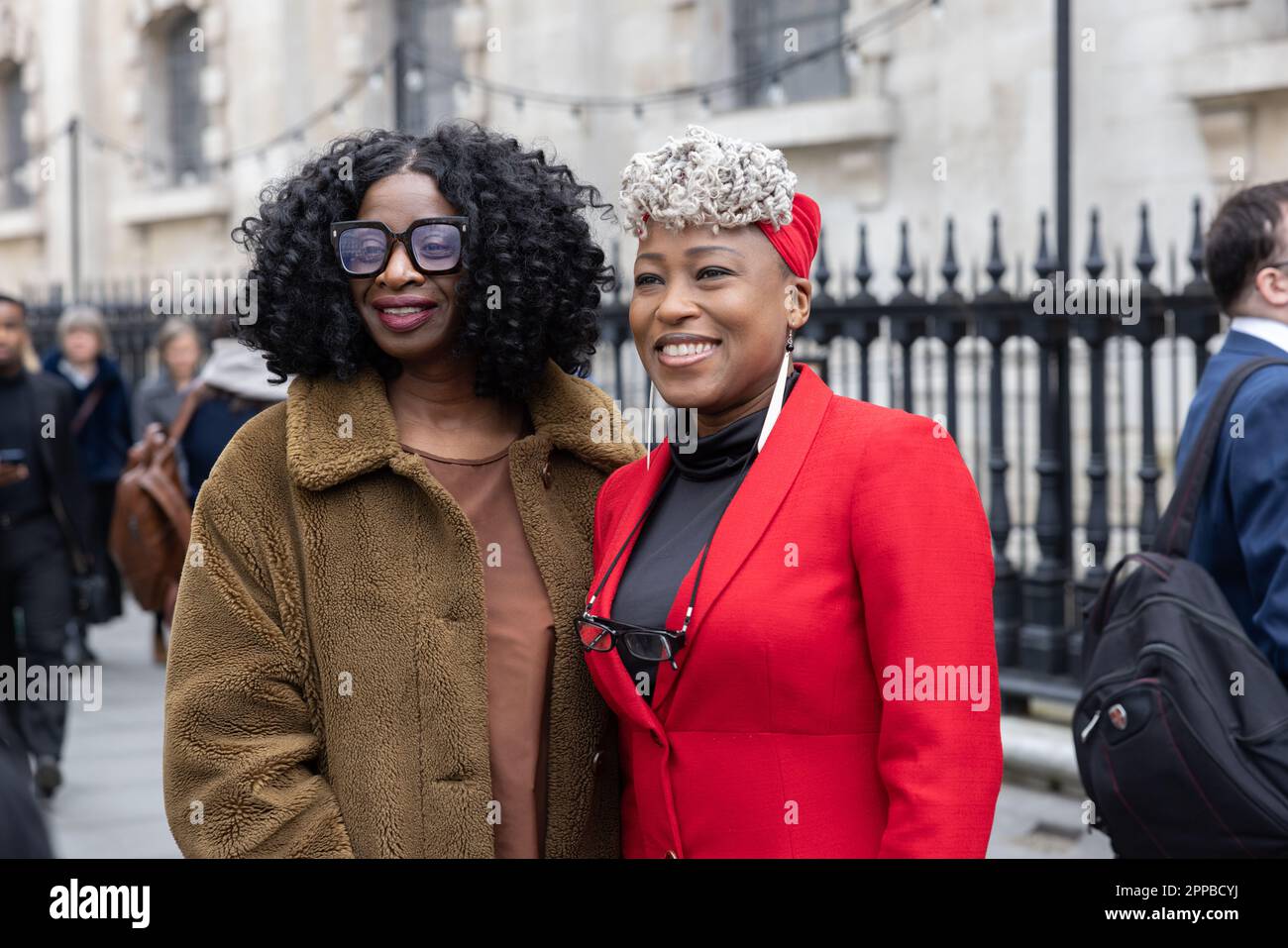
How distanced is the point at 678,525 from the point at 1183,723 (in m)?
1.15

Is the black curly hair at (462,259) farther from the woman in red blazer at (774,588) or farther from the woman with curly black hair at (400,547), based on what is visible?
the woman in red blazer at (774,588)

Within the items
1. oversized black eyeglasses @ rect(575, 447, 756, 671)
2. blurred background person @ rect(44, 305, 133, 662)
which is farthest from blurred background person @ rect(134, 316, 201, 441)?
oversized black eyeglasses @ rect(575, 447, 756, 671)

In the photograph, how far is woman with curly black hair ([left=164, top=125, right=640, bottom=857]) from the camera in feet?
7.39

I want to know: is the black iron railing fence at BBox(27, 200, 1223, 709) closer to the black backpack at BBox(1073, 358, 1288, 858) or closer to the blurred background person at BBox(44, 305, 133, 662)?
the black backpack at BBox(1073, 358, 1288, 858)

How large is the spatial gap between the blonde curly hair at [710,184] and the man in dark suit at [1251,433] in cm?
128

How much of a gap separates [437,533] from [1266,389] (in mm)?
1719

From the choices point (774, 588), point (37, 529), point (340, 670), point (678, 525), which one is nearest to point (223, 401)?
point (37, 529)

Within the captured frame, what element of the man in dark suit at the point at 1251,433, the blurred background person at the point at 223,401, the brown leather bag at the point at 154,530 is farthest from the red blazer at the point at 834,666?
the brown leather bag at the point at 154,530

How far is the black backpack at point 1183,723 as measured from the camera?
108 inches

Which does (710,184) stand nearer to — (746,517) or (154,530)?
(746,517)

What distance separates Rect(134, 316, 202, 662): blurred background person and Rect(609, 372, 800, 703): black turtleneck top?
654cm

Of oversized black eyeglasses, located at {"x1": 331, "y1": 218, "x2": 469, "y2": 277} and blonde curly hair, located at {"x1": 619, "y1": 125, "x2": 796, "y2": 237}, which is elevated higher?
blonde curly hair, located at {"x1": 619, "y1": 125, "x2": 796, "y2": 237}
